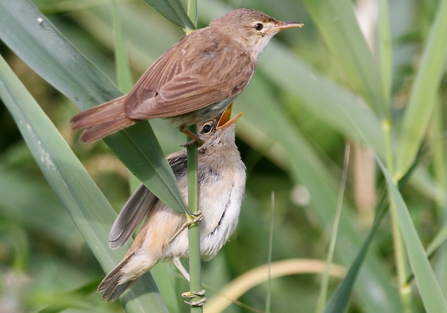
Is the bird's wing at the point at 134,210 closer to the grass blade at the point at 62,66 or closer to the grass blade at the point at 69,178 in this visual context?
the grass blade at the point at 69,178

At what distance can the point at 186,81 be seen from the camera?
192 cm

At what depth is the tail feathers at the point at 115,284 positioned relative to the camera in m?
1.99

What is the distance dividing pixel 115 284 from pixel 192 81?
0.73 meters

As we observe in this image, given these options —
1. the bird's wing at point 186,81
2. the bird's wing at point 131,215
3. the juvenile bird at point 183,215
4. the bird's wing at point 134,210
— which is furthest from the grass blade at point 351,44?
the bird's wing at point 131,215

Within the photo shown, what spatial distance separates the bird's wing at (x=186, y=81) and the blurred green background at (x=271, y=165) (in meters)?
0.96

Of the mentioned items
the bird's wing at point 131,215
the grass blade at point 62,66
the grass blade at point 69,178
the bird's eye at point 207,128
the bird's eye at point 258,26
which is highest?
the grass blade at point 62,66

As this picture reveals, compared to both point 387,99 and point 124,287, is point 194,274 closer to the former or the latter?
point 124,287

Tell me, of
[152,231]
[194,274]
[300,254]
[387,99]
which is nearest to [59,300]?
[152,231]

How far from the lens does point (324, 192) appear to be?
3027mm

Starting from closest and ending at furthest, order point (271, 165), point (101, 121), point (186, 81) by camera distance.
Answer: point (101, 121)
point (186, 81)
point (271, 165)

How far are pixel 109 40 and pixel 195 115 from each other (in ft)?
8.42

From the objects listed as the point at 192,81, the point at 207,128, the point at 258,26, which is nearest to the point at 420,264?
the point at 192,81

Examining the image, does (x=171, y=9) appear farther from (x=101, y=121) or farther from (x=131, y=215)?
(x=131, y=215)

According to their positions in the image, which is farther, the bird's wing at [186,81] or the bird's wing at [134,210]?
the bird's wing at [134,210]
